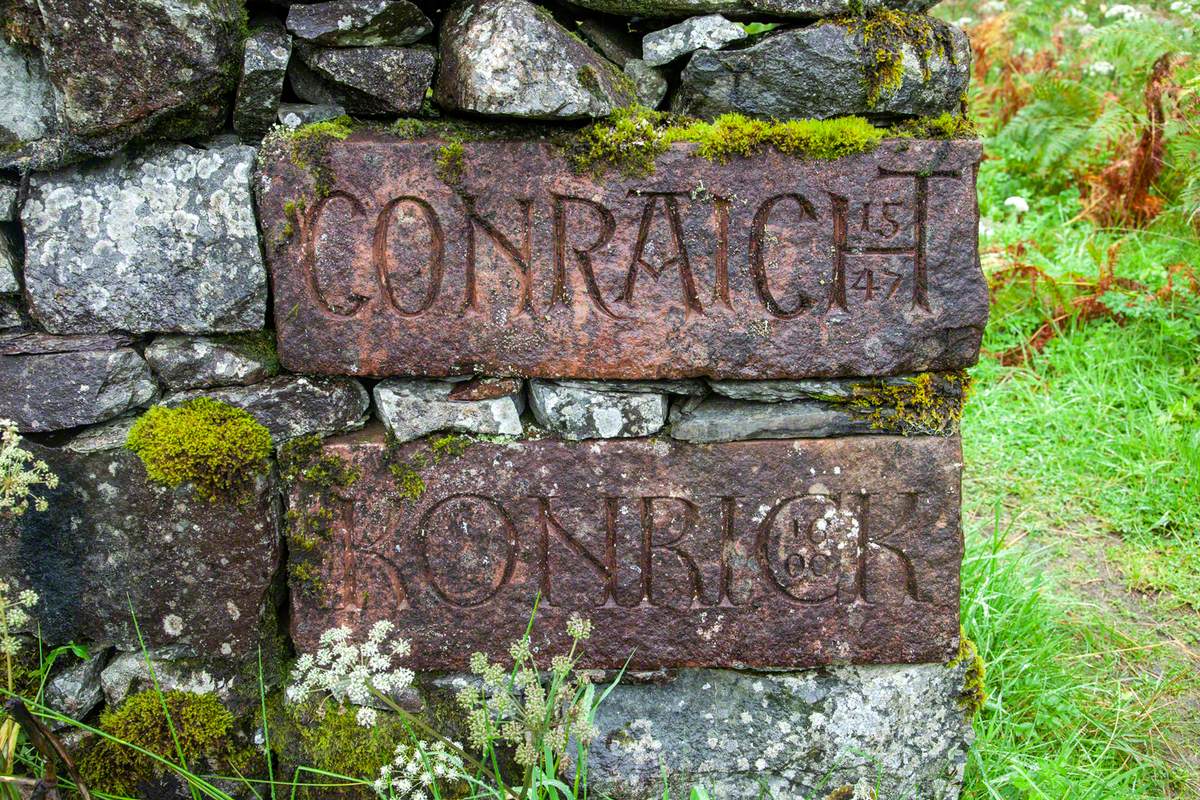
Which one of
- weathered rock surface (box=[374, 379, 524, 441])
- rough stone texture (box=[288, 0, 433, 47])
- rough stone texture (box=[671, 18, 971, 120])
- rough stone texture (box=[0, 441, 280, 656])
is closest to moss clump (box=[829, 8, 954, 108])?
rough stone texture (box=[671, 18, 971, 120])

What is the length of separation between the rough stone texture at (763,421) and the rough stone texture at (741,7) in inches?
32.7

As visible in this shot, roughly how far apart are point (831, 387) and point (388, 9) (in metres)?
1.24

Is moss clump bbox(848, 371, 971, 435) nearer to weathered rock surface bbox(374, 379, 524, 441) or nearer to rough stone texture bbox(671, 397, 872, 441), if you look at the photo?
rough stone texture bbox(671, 397, 872, 441)

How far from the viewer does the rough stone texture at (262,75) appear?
1917mm

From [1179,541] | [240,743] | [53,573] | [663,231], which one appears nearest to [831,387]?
[663,231]

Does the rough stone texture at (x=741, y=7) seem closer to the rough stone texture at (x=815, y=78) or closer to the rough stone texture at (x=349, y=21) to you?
the rough stone texture at (x=815, y=78)

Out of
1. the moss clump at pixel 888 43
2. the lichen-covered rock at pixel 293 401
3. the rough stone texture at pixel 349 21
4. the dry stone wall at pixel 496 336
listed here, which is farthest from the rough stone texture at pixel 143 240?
the moss clump at pixel 888 43

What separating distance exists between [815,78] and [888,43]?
0.54 ft

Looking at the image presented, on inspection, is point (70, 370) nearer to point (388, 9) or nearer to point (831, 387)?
point (388, 9)

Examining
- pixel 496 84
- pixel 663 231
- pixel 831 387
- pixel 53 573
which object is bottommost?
pixel 53 573

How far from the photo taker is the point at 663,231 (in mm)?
2021

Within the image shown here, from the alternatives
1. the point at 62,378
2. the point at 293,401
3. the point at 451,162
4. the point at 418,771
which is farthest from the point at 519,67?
the point at 418,771

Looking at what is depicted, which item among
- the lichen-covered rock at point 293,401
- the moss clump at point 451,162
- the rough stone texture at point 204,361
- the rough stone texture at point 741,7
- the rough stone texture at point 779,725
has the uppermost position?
the rough stone texture at point 741,7

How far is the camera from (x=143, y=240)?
6.56 feet
